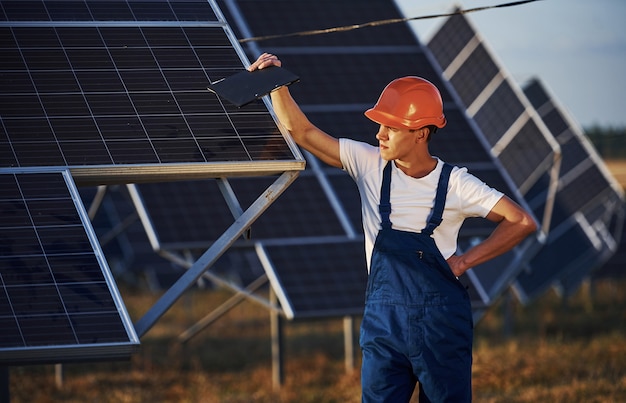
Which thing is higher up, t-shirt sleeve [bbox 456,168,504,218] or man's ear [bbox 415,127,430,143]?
man's ear [bbox 415,127,430,143]

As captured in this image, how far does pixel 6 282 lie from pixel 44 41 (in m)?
1.93

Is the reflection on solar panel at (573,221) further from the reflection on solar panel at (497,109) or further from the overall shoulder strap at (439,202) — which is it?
the overall shoulder strap at (439,202)

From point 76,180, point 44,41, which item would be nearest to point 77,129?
point 76,180

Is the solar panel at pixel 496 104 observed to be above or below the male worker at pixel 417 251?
above

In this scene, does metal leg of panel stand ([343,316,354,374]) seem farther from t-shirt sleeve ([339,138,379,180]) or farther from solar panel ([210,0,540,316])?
t-shirt sleeve ([339,138,379,180])

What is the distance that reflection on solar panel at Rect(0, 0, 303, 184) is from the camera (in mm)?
6832

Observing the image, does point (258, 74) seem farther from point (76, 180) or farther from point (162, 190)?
point (162, 190)

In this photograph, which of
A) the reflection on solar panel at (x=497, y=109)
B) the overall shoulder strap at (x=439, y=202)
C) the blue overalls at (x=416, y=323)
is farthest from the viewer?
the reflection on solar panel at (x=497, y=109)

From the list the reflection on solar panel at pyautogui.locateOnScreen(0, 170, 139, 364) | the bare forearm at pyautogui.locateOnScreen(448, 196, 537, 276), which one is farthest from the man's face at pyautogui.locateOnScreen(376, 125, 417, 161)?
the reflection on solar panel at pyautogui.locateOnScreen(0, 170, 139, 364)

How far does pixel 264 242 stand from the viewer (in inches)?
548

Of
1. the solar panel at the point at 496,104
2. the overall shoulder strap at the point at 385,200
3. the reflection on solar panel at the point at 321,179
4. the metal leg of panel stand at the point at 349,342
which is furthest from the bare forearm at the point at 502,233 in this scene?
the solar panel at the point at 496,104

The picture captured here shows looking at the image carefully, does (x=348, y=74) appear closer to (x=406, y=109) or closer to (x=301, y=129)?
(x=301, y=129)

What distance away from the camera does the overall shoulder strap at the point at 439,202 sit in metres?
6.15

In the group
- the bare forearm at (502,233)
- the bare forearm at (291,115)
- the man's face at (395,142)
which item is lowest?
the bare forearm at (502,233)
